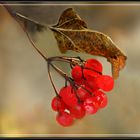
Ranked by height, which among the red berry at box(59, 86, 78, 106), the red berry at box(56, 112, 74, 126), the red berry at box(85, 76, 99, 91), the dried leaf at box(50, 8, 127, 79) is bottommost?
the red berry at box(56, 112, 74, 126)

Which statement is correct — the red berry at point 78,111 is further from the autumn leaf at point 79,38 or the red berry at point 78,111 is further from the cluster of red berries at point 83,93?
the autumn leaf at point 79,38

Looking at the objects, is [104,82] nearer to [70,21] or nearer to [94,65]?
[94,65]

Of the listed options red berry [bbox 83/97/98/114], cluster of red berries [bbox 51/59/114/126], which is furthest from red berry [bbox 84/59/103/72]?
red berry [bbox 83/97/98/114]

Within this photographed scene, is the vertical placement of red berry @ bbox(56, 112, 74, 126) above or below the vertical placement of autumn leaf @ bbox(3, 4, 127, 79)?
below

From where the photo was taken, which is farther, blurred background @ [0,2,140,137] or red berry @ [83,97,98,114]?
blurred background @ [0,2,140,137]

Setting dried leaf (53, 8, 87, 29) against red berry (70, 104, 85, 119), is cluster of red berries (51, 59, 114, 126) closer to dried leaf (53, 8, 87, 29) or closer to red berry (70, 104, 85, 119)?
red berry (70, 104, 85, 119)

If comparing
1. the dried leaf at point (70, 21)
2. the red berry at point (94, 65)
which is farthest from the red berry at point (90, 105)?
the dried leaf at point (70, 21)
